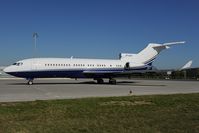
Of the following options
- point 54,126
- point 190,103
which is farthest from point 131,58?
point 54,126

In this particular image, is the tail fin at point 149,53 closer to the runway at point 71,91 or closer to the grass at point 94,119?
the runway at point 71,91

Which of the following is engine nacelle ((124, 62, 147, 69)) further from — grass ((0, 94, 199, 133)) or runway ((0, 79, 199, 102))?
grass ((0, 94, 199, 133))

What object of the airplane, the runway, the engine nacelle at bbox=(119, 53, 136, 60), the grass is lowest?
the grass

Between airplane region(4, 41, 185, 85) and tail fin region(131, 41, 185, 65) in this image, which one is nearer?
airplane region(4, 41, 185, 85)

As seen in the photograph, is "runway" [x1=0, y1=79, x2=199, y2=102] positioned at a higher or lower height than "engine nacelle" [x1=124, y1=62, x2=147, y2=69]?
lower

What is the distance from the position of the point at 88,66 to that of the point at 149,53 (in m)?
9.02

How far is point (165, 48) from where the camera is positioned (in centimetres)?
4606

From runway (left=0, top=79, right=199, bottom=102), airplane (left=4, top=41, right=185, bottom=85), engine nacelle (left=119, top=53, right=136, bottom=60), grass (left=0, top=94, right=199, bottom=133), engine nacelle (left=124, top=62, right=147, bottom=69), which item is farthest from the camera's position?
engine nacelle (left=119, top=53, right=136, bottom=60)

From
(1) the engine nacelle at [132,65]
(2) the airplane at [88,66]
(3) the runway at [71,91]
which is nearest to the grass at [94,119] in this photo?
(3) the runway at [71,91]

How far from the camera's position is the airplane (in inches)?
1518

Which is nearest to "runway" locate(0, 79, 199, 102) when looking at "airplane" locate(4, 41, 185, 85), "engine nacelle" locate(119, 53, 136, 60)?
"airplane" locate(4, 41, 185, 85)

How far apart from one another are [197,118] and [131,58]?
116ft

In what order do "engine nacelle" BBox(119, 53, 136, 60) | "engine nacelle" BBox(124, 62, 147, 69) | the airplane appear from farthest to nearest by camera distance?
"engine nacelle" BBox(119, 53, 136, 60), "engine nacelle" BBox(124, 62, 147, 69), the airplane

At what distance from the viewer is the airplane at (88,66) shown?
38562 millimetres
